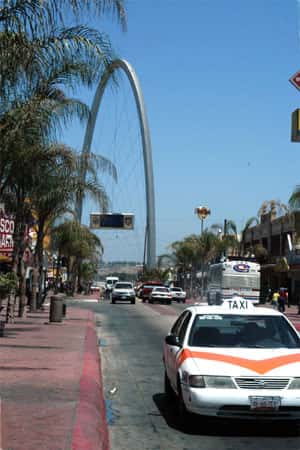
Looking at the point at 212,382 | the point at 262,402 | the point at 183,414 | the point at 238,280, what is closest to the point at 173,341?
the point at 183,414

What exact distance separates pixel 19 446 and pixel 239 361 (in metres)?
3.04

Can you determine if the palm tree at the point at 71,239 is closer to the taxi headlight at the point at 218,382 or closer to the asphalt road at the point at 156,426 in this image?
the asphalt road at the point at 156,426

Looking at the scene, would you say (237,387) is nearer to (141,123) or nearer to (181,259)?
(141,123)

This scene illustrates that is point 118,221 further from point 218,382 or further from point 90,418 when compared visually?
point 218,382

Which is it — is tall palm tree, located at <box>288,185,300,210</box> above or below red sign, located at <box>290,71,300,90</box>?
below

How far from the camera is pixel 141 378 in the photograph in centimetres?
1505

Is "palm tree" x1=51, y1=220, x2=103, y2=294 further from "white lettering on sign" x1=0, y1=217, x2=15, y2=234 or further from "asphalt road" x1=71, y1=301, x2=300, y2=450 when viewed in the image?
"asphalt road" x1=71, y1=301, x2=300, y2=450

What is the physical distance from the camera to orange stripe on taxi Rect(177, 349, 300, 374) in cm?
920

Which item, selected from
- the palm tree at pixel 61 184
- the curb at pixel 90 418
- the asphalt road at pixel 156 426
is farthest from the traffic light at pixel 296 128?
the curb at pixel 90 418

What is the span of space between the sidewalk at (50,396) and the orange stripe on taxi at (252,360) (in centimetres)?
148

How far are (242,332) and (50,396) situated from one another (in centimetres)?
290

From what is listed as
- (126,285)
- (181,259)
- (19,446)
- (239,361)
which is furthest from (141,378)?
(181,259)

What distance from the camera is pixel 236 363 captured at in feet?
30.5

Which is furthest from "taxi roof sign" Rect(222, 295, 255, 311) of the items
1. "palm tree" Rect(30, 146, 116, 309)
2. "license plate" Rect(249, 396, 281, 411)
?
"palm tree" Rect(30, 146, 116, 309)
